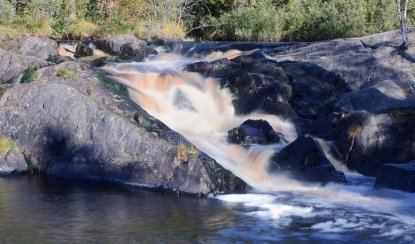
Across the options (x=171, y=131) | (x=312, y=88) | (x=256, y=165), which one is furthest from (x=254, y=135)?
(x=312, y=88)

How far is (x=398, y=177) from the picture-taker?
50.5 feet

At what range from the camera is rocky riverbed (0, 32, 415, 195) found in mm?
15773

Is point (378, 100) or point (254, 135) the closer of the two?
point (254, 135)

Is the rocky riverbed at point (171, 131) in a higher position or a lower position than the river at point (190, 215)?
higher

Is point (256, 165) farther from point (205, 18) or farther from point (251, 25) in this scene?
point (205, 18)

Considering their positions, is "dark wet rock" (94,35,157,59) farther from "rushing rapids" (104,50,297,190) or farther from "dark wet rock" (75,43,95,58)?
"rushing rapids" (104,50,297,190)

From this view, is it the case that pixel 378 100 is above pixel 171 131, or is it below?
above

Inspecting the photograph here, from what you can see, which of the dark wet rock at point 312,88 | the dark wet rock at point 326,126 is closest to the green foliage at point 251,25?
the dark wet rock at point 312,88

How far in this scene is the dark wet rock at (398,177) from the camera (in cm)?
1519

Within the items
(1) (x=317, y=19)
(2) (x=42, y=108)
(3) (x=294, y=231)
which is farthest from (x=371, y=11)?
(3) (x=294, y=231)

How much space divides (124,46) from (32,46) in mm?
4368

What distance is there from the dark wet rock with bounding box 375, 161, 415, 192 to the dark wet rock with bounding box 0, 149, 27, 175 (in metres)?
9.25

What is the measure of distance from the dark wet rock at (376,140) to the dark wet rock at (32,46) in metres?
15.2

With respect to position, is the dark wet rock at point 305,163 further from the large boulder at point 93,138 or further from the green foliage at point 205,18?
the green foliage at point 205,18
